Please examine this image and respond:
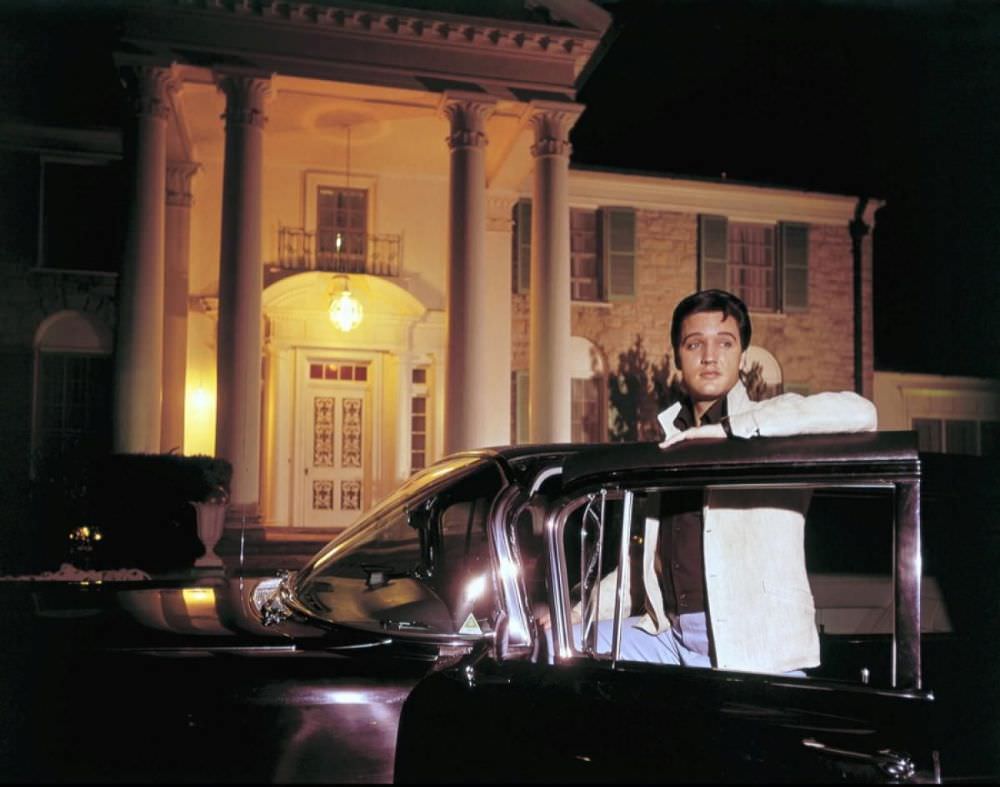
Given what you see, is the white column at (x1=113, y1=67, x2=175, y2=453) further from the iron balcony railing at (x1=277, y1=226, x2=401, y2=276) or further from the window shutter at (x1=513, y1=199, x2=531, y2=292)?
the window shutter at (x1=513, y1=199, x2=531, y2=292)

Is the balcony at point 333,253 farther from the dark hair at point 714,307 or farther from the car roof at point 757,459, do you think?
the car roof at point 757,459

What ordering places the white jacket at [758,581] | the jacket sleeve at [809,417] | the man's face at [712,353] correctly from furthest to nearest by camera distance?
the man's face at [712,353], the white jacket at [758,581], the jacket sleeve at [809,417]

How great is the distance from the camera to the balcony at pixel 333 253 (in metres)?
15.9

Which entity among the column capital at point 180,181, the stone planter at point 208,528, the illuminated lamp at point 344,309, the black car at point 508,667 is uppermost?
the column capital at point 180,181

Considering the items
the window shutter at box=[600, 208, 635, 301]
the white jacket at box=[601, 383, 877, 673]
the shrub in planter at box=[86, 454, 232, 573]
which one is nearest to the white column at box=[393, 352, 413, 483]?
the window shutter at box=[600, 208, 635, 301]

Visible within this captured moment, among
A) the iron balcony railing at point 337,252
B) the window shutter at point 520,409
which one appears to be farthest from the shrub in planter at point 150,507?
the window shutter at point 520,409

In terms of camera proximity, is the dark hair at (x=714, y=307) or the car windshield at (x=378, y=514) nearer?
the dark hair at (x=714, y=307)

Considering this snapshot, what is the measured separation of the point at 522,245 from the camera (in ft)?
57.0

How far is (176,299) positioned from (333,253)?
9.42ft

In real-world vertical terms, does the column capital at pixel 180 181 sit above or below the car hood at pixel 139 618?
above

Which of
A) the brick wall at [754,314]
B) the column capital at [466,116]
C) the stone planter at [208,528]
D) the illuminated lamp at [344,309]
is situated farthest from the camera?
the brick wall at [754,314]

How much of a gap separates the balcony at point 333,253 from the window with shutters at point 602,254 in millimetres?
3752

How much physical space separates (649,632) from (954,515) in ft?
2.93

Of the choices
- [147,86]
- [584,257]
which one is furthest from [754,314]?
[147,86]
